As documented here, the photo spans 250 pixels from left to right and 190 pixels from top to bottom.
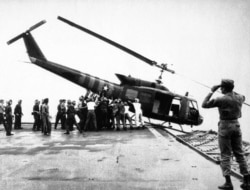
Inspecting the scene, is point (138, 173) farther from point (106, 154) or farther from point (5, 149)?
point (5, 149)

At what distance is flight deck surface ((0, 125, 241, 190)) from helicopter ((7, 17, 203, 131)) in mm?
7955

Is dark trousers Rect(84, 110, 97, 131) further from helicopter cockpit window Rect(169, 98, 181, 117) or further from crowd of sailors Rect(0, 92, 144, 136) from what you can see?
helicopter cockpit window Rect(169, 98, 181, 117)

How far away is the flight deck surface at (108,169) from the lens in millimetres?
4684

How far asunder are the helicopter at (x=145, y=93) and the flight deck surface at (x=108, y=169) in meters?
7.96

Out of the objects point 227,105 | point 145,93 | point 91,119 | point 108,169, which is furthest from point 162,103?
point 227,105

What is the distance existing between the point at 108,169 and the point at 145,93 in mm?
10928

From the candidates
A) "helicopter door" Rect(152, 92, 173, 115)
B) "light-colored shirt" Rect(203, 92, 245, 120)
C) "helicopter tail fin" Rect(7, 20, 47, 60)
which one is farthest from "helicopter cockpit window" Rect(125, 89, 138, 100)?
"light-colored shirt" Rect(203, 92, 245, 120)

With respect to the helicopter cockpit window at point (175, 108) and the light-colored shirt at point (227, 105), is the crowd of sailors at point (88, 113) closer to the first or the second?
the helicopter cockpit window at point (175, 108)

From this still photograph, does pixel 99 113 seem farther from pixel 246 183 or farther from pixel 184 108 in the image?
pixel 246 183

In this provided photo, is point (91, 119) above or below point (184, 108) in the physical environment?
below

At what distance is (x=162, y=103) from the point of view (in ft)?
53.2

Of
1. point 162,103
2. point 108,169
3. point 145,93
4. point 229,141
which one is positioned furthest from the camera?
point 145,93

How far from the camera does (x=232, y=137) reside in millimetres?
4848

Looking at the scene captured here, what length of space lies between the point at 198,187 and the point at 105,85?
1328 cm
